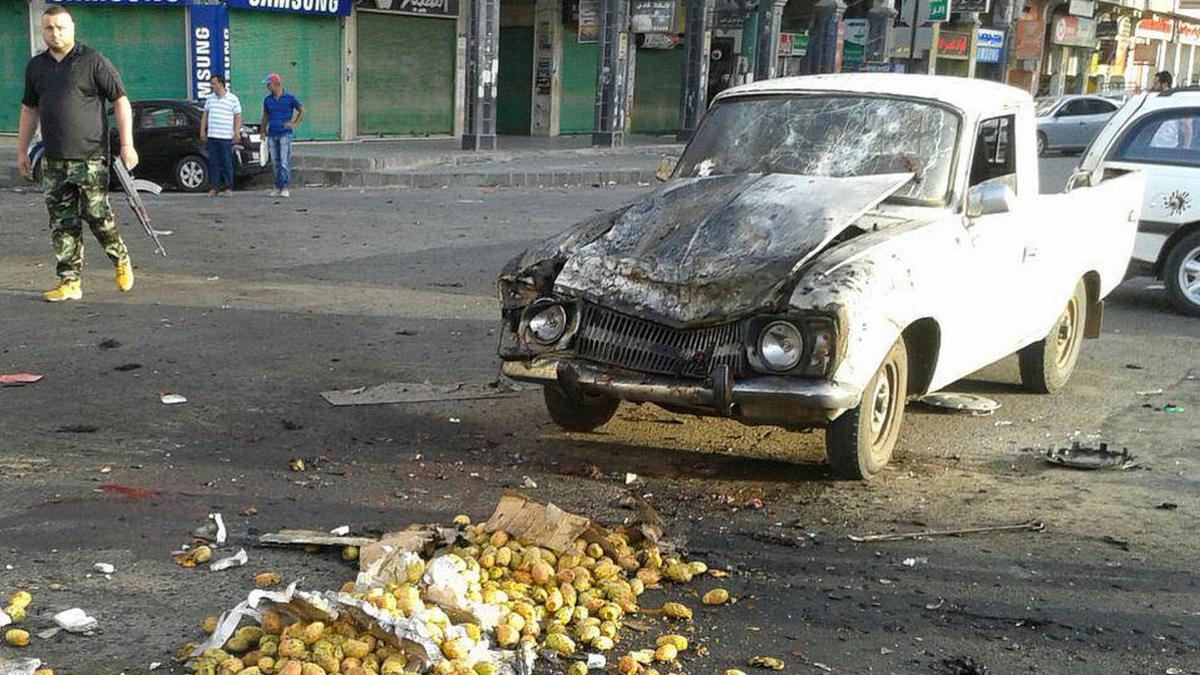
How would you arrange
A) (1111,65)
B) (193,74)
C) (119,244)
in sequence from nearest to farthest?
1. (119,244)
2. (193,74)
3. (1111,65)

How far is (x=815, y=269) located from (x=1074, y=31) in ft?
170

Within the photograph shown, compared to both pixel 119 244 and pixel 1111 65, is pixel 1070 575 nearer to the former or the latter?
pixel 119 244

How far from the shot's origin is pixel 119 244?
364 inches

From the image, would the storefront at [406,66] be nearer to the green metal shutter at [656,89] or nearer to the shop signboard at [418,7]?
the shop signboard at [418,7]

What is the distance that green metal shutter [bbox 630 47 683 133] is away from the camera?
36219 mm

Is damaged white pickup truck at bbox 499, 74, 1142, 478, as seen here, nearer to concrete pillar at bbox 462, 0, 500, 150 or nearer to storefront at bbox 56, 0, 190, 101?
concrete pillar at bbox 462, 0, 500, 150

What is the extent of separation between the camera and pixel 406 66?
29234mm

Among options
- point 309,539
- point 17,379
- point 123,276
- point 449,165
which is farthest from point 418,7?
point 309,539

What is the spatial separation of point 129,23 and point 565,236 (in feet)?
72.0

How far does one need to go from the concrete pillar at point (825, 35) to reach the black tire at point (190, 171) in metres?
21.5

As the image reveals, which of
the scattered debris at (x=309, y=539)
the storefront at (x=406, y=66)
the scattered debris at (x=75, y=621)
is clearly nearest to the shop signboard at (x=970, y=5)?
the storefront at (x=406, y=66)

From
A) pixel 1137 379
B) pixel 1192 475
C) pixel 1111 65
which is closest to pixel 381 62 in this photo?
pixel 1137 379

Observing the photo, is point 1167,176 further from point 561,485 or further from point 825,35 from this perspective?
point 825,35

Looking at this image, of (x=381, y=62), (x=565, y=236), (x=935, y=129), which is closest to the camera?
(x=565, y=236)
